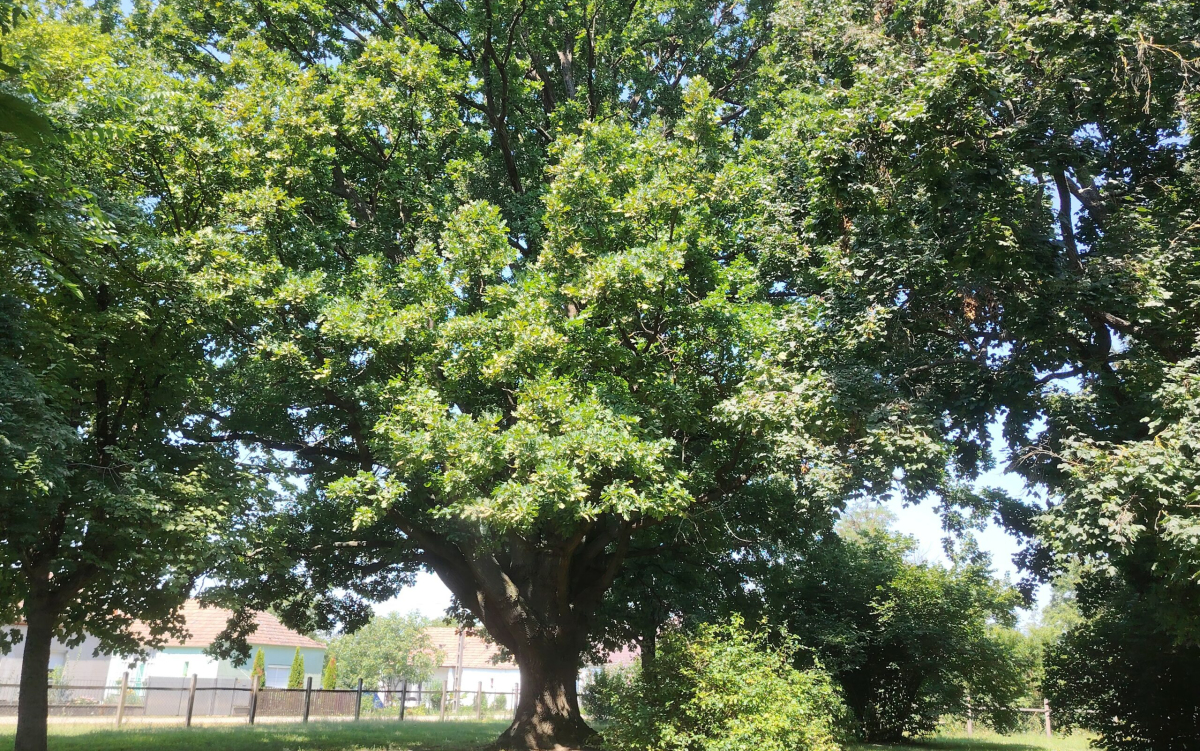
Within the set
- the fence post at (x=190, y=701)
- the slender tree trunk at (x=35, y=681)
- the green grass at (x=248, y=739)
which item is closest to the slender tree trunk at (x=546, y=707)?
the green grass at (x=248, y=739)

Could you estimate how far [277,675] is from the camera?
128 ft

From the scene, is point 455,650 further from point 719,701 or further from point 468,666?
point 719,701

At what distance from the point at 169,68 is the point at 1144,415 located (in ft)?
60.8

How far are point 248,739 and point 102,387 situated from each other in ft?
27.9

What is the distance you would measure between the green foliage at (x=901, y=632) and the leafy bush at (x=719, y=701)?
6522 millimetres

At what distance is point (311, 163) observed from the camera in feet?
41.8

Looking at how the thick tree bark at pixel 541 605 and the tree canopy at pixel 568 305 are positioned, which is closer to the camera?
the tree canopy at pixel 568 305

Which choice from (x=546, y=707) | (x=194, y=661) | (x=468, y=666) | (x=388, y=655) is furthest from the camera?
(x=468, y=666)

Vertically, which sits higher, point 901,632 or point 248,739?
point 901,632

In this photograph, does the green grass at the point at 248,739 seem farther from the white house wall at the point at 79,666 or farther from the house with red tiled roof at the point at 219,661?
the white house wall at the point at 79,666

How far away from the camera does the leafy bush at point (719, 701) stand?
9.88 m

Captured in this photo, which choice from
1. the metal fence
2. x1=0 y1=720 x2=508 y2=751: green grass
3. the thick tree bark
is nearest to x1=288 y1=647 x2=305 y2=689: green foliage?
the metal fence

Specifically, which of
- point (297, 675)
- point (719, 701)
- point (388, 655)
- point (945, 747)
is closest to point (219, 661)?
point (297, 675)

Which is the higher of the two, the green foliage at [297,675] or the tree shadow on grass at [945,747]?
→ the tree shadow on grass at [945,747]
